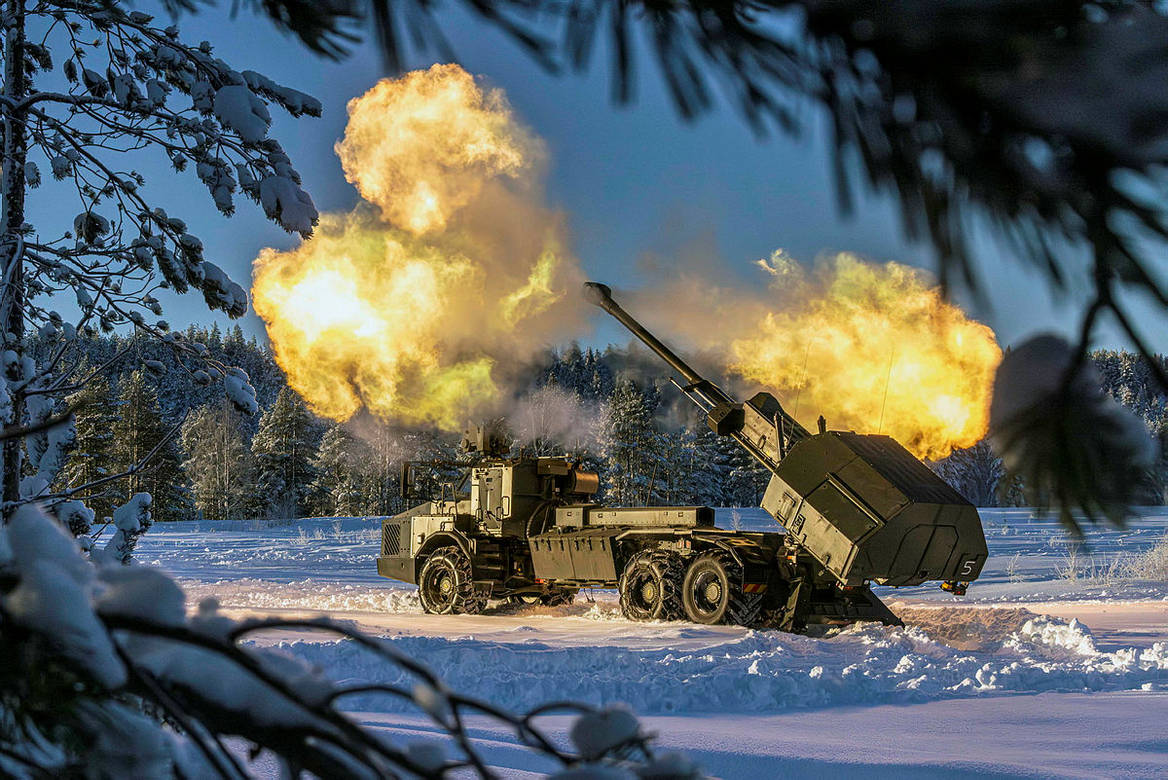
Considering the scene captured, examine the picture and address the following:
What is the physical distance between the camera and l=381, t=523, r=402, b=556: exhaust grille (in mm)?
19009

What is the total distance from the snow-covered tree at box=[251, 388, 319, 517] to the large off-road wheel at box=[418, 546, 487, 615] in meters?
53.2

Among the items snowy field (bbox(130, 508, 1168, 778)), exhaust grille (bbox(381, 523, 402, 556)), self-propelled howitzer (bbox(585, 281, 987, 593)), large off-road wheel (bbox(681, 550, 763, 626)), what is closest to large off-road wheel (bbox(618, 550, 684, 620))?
large off-road wheel (bbox(681, 550, 763, 626))

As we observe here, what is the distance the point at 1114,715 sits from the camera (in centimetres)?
758

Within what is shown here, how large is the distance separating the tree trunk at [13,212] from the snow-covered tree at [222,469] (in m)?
60.8

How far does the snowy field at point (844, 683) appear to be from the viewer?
616 centimetres

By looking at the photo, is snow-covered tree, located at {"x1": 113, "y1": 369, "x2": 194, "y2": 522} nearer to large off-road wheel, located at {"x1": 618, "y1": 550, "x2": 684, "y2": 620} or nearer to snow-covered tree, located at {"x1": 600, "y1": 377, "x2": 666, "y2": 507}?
snow-covered tree, located at {"x1": 600, "y1": 377, "x2": 666, "y2": 507}

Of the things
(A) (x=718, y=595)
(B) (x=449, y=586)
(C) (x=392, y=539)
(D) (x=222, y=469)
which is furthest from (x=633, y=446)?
(A) (x=718, y=595)

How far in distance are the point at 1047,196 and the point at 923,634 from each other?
11942 millimetres

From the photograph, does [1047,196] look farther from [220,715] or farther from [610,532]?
[610,532]

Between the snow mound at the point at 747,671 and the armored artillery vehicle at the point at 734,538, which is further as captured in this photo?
the armored artillery vehicle at the point at 734,538

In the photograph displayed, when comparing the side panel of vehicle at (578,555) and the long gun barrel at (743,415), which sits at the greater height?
the long gun barrel at (743,415)

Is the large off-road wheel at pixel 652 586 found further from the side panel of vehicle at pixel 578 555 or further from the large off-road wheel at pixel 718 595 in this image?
the side panel of vehicle at pixel 578 555

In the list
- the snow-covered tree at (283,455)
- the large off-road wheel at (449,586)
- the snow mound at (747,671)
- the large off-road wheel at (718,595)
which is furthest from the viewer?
the snow-covered tree at (283,455)

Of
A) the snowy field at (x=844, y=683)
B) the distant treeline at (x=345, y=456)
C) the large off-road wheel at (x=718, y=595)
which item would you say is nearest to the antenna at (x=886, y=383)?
the snowy field at (x=844, y=683)
